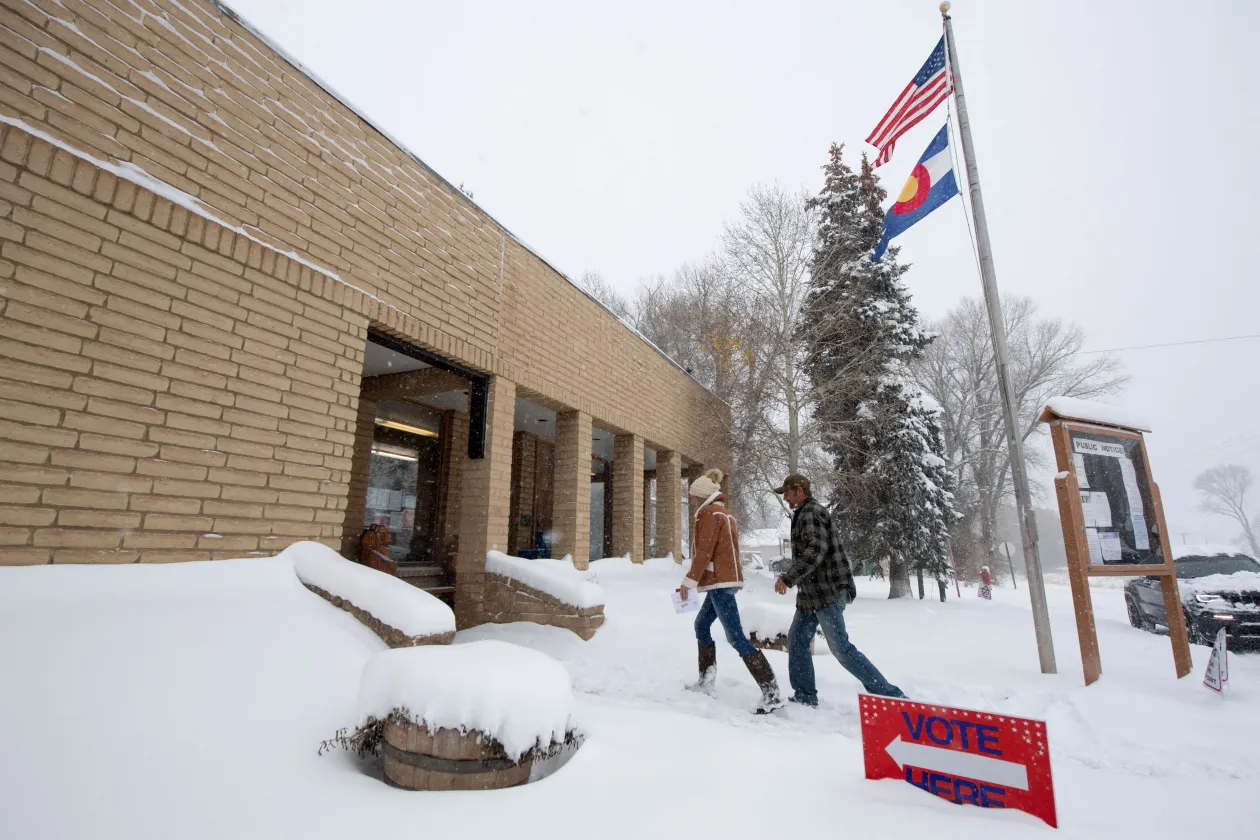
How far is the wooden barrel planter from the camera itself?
2.38 metres

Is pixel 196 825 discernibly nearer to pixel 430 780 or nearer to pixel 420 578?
pixel 430 780

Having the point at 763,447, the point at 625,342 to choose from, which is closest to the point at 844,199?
the point at 763,447

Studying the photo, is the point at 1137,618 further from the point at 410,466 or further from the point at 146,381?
the point at 146,381

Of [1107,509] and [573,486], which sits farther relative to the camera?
[573,486]

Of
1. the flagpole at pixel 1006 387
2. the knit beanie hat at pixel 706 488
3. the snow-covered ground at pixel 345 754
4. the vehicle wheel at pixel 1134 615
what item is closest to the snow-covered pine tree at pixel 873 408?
the vehicle wheel at pixel 1134 615

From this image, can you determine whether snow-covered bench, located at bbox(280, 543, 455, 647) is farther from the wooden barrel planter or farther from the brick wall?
the wooden barrel planter

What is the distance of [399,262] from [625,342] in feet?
18.4

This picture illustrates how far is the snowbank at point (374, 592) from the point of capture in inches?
157

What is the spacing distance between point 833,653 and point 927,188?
587 centimetres

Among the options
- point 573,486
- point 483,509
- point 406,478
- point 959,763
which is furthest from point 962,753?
point 406,478

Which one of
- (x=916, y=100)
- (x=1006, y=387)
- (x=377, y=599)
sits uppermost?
(x=916, y=100)

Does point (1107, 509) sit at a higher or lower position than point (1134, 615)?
higher

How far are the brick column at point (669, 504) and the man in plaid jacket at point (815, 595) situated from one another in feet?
28.9

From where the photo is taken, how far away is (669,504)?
1365 centimetres
